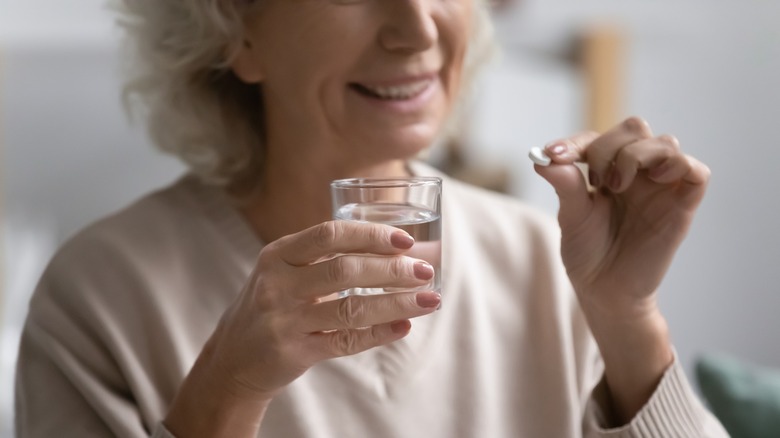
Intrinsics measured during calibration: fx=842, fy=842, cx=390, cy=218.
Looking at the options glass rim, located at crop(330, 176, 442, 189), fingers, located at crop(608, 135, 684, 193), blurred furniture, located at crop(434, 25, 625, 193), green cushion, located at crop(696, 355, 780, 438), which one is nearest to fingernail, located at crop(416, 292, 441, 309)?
glass rim, located at crop(330, 176, 442, 189)

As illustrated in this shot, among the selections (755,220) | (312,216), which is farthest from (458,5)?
(755,220)

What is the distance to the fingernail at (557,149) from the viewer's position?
43.1 inches

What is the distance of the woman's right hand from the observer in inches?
34.9

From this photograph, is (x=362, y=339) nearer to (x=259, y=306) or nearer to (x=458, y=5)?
(x=259, y=306)

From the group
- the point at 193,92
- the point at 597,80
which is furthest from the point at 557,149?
the point at 597,80

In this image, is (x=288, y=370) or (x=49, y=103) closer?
(x=288, y=370)

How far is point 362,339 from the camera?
0.94 meters

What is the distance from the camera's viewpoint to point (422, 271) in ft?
2.94

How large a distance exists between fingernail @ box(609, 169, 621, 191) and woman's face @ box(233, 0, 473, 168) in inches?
11.7

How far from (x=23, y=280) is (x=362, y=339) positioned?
199 centimetres

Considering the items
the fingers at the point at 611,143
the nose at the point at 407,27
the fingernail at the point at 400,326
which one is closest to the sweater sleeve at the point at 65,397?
the fingernail at the point at 400,326

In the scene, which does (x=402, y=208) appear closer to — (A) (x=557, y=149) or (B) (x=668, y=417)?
(A) (x=557, y=149)

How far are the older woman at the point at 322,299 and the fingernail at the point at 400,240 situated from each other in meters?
0.24

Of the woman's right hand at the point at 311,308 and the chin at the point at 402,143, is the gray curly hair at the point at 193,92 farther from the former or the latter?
the woman's right hand at the point at 311,308
